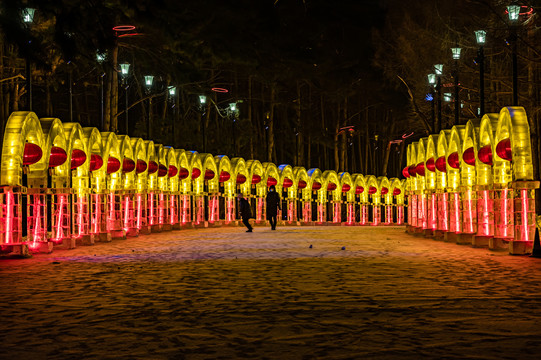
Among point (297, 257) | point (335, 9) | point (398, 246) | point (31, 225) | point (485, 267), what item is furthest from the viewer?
point (335, 9)

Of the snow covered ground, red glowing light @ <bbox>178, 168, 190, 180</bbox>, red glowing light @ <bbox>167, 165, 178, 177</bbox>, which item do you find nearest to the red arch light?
red glowing light @ <bbox>167, 165, 178, 177</bbox>

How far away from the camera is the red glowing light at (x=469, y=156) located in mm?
20766

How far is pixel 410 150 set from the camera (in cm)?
3002

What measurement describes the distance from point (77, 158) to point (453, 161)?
10.3 metres

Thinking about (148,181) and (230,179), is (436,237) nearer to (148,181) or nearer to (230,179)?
(148,181)

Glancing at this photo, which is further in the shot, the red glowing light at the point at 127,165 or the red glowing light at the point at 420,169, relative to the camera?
the red glowing light at the point at 420,169

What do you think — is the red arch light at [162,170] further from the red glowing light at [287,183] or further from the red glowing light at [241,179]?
the red glowing light at [287,183]

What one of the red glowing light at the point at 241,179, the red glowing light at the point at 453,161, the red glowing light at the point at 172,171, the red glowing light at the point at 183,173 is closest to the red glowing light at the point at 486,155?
the red glowing light at the point at 453,161

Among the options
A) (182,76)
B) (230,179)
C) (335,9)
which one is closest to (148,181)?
(182,76)

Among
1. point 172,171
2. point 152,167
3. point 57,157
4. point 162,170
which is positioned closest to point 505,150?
point 57,157

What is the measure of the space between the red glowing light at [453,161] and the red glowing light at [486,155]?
289cm

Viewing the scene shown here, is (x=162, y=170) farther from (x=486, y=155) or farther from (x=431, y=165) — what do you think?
(x=486, y=155)

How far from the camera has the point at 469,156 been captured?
2091 cm

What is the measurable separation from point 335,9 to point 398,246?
90.8 feet
